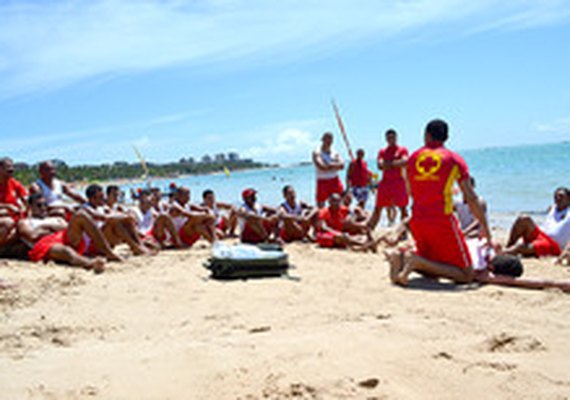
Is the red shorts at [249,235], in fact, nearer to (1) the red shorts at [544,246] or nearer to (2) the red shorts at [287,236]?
(2) the red shorts at [287,236]

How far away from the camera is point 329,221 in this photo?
25.9 feet

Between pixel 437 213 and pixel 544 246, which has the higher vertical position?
pixel 437 213

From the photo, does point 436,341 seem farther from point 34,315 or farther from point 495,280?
point 34,315

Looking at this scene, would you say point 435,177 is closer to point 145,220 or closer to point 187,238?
point 187,238

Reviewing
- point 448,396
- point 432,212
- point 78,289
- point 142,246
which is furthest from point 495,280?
point 142,246

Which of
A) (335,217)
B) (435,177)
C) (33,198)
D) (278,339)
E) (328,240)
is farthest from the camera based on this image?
(335,217)

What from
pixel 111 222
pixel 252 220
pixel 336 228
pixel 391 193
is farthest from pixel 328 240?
pixel 111 222

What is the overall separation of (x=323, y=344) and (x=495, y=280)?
2.36m

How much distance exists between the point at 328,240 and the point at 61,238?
132 inches

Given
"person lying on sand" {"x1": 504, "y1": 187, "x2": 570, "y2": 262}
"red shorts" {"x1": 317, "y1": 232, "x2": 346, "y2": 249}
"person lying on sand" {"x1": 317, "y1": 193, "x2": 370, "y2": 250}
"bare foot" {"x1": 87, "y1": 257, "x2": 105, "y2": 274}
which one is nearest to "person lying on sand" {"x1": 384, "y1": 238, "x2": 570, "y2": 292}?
"person lying on sand" {"x1": 504, "y1": 187, "x2": 570, "y2": 262}

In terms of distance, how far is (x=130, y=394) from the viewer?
8.39 feet

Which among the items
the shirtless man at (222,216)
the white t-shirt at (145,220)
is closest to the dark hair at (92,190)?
the white t-shirt at (145,220)

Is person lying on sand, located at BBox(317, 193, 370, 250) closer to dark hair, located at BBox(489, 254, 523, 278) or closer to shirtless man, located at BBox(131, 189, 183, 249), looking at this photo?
shirtless man, located at BBox(131, 189, 183, 249)

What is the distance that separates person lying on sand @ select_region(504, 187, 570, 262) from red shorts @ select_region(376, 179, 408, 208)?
223 centimetres
